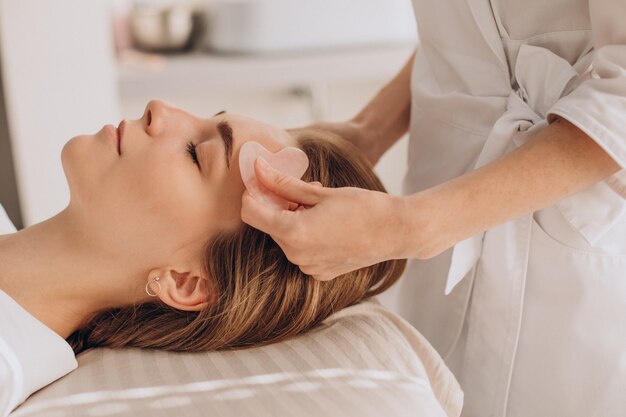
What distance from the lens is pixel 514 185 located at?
1126 millimetres

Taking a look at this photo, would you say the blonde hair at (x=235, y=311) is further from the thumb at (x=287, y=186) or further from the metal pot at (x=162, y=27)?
the metal pot at (x=162, y=27)

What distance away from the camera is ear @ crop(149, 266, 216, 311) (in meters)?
1.34

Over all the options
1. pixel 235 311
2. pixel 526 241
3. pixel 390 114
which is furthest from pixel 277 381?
pixel 390 114

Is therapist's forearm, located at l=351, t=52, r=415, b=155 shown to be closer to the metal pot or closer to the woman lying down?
the woman lying down

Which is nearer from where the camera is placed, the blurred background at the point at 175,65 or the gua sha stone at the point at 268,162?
the gua sha stone at the point at 268,162

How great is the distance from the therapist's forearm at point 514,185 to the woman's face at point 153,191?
409 millimetres

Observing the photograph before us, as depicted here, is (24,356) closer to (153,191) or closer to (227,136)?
(153,191)

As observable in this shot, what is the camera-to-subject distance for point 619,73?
110 cm

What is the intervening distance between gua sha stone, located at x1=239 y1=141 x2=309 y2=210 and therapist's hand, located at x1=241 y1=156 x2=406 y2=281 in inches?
3.7

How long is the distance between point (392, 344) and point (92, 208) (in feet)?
1.93

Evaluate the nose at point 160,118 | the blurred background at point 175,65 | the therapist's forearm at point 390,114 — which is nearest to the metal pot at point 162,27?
the blurred background at point 175,65

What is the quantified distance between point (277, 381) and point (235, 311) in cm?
18

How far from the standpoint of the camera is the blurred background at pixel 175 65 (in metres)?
2.47

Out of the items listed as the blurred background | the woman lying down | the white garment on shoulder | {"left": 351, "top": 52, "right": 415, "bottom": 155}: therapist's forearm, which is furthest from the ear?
the blurred background
